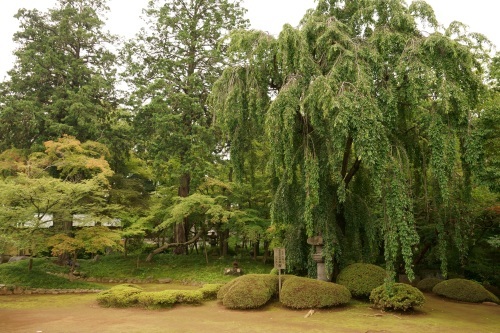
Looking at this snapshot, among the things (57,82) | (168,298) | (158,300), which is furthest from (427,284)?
(57,82)

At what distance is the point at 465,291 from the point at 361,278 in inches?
151

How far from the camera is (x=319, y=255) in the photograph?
10469mm

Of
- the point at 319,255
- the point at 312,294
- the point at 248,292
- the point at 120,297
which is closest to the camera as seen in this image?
the point at 312,294

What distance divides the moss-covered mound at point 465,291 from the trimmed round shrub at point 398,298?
3237mm

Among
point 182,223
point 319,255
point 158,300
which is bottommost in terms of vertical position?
point 158,300

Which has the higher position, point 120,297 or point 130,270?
point 120,297

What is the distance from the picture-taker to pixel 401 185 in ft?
28.9

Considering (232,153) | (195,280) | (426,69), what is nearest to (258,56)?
(232,153)

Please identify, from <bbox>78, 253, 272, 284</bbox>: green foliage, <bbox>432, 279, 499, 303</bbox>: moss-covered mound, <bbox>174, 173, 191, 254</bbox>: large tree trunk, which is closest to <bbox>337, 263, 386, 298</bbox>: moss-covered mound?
<bbox>432, 279, 499, 303</bbox>: moss-covered mound

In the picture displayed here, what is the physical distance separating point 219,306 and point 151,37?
15.1 metres

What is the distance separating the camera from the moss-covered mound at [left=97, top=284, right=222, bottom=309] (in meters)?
9.85

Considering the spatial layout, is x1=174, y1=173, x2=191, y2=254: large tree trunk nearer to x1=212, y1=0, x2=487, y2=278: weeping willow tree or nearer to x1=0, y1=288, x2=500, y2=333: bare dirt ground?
x1=212, y1=0, x2=487, y2=278: weeping willow tree

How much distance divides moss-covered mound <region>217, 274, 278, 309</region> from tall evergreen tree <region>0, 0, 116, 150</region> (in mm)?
11190

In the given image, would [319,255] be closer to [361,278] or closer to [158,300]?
[361,278]
